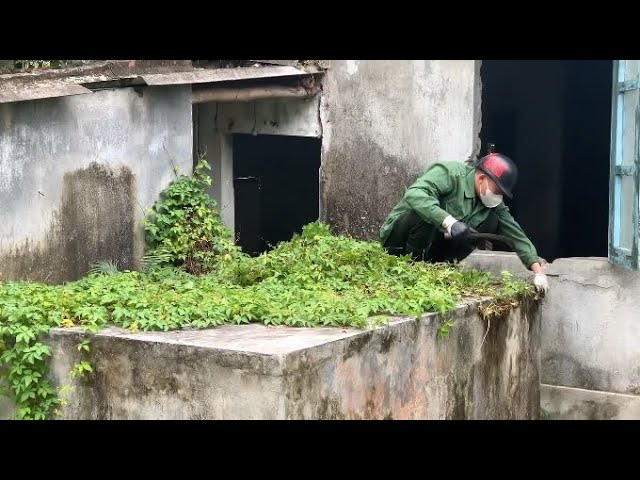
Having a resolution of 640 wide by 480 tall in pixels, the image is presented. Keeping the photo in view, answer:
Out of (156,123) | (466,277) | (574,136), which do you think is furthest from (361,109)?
(574,136)

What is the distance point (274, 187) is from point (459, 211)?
5778mm

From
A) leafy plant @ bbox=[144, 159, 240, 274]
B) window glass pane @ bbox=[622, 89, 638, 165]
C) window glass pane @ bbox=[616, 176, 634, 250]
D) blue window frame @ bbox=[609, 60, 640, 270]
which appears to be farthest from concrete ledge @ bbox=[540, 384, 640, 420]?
leafy plant @ bbox=[144, 159, 240, 274]

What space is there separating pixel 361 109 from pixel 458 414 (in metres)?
4.03

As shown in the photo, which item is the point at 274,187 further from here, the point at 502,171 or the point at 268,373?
the point at 268,373

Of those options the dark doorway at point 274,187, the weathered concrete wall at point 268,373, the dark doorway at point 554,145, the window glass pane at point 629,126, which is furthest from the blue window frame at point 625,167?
the dark doorway at point 274,187

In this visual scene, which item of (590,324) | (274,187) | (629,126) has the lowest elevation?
(590,324)

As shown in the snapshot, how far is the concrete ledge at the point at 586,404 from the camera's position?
8500 millimetres

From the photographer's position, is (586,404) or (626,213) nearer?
(626,213)

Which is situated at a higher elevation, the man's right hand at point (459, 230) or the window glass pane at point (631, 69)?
the window glass pane at point (631, 69)

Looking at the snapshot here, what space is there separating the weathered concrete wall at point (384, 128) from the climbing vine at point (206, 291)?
0.86 meters

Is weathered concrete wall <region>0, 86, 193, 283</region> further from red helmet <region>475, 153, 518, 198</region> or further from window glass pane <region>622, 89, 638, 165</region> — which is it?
window glass pane <region>622, 89, 638, 165</region>

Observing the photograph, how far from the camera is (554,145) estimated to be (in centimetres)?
1243

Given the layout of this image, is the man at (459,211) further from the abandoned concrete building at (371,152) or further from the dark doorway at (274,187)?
the dark doorway at (274,187)

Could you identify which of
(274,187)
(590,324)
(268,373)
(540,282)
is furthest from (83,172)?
(274,187)
